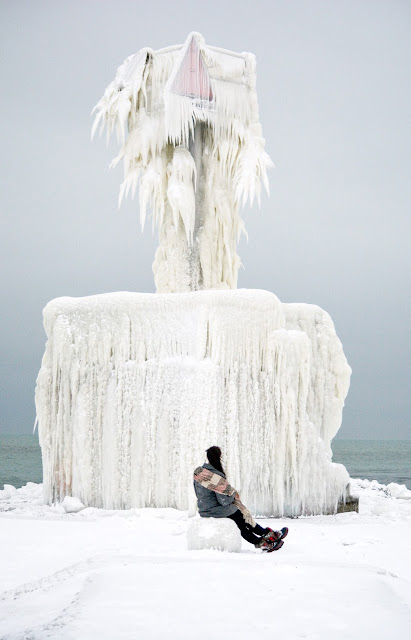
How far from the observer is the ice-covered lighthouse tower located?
1085cm

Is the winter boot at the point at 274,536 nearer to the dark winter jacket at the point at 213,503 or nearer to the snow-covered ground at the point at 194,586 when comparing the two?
the snow-covered ground at the point at 194,586

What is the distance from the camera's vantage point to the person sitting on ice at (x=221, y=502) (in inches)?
282

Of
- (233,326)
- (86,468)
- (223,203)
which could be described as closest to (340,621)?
(233,326)

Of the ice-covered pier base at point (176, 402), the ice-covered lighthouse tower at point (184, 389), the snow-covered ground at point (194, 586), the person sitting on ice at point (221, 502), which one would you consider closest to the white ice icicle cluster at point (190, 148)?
the ice-covered lighthouse tower at point (184, 389)

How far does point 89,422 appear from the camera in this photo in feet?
37.9

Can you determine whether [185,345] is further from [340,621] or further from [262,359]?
[340,621]

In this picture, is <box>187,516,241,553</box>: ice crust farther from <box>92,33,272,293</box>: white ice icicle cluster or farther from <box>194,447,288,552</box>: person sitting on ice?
<box>92,33,272,293</box>: white ice icicle cluster

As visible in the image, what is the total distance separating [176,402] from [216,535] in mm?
4189

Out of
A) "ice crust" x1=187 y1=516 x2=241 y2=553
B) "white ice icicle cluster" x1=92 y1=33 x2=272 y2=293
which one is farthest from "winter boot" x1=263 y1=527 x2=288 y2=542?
"white ice icicle cluster" x1=92 y1=33 x2=272 y2=293

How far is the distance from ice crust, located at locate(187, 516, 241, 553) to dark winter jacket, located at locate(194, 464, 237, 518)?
0.19 feet

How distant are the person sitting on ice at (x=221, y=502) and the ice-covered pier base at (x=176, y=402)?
325 centimetres

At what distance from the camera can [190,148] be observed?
14.1 m

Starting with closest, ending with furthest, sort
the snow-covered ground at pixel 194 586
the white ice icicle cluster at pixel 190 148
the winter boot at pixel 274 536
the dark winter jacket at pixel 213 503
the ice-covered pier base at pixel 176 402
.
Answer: the snow-covered ground at pixel 194 586
the dark winter jacket at pixel 213 503
the winter boot at pixel 274 536
the ice-covered pier base at pixel 176 402
the white ice icicle cluster at pixel 190 148

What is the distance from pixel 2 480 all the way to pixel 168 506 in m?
19.1
